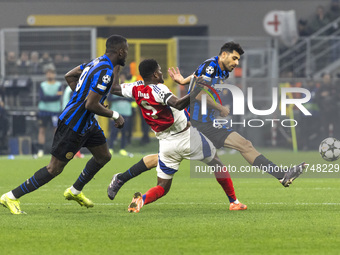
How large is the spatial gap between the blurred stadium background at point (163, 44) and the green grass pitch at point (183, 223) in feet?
18.2

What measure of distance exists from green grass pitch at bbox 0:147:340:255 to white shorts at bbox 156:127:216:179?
53cm

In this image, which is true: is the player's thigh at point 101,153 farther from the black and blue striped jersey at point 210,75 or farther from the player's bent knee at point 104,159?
the black and blue striped jersey at point 210,75

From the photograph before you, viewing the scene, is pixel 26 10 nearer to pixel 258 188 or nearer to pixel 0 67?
pixel 0 67

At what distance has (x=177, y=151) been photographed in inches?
390

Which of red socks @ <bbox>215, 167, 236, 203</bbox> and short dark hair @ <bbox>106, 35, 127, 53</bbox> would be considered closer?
short dark hair @ <bbox>106, 35, 127, 53</bbox>

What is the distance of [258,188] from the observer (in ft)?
44.9

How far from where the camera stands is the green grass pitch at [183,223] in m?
7.48

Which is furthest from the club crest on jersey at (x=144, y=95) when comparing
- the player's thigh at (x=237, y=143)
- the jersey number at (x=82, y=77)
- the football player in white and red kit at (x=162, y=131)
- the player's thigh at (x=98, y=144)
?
the player's thigh at (x=237, y=143)

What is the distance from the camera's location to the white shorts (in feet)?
32.5

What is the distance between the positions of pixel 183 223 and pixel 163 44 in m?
16.2

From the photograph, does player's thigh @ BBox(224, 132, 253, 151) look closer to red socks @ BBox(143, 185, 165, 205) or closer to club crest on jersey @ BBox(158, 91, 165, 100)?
red socks @ BBox(143, 185, 165, 205)

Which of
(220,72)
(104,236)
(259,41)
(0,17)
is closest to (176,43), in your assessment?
(259,41)

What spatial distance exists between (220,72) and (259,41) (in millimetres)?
15881

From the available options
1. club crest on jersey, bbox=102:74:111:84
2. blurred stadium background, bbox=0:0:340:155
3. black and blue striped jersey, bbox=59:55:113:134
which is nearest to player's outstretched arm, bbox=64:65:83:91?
black and blue striped jersey, bbox=59:55:113:134
